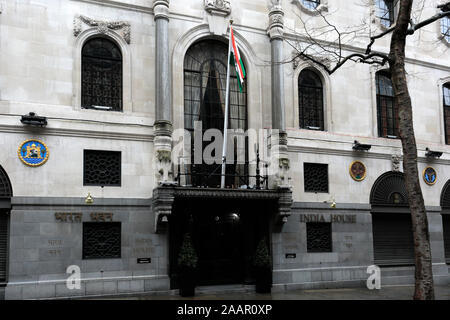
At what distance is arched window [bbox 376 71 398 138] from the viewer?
23609mm

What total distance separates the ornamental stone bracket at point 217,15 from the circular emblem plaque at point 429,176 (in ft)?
40.3

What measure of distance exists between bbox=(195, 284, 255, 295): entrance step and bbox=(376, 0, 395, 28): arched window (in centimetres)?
1478

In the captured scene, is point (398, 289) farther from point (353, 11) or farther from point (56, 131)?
point (56, 131)

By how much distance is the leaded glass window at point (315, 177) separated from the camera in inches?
840

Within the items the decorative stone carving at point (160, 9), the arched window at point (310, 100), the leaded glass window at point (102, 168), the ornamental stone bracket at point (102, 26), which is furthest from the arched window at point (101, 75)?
the arched window at point (310, 100)

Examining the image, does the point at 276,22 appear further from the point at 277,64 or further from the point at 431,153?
the point at 431,153

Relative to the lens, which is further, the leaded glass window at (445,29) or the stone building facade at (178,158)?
the leaded glass window at (445,29)

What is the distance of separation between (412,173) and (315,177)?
7.50 m

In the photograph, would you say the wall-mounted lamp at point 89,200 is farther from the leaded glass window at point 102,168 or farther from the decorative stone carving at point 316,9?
the decorative stone carving at point 316,9

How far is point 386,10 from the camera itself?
2466 centimetres

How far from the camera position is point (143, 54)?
19.1 meters

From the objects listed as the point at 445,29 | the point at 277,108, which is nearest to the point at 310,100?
the point at 277,108

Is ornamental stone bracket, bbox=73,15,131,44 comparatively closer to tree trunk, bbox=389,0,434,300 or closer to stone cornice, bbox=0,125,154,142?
stone cornice, bbox=0,125,154,142

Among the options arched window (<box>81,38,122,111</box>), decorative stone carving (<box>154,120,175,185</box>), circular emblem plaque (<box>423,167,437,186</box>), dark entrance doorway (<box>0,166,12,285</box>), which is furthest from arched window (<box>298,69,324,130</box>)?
dark entrance doorway (<box>0,166,12,285</box>)
